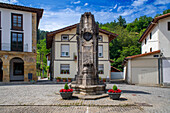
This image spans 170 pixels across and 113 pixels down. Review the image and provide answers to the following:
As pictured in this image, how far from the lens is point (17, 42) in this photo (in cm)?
2362

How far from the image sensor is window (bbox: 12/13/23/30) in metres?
23.8

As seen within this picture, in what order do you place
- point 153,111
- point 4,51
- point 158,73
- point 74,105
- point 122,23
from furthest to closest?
point 122,23
point 4,51
point 158,73
point 74,105
point 153,111

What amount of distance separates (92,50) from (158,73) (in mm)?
13011

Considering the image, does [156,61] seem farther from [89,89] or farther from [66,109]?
[66,109]

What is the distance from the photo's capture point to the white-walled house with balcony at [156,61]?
66.8 feet

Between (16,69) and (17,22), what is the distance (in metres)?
6.75

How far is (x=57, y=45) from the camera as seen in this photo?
25750 mm

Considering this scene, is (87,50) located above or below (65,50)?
below

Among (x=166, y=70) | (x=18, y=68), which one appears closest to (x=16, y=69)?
(x=18, y=68)

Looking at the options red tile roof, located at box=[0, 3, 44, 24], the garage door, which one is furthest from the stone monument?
red tile roof, located at box=[0, 3, 44, 24]

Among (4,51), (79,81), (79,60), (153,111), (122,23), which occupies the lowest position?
(153,111)

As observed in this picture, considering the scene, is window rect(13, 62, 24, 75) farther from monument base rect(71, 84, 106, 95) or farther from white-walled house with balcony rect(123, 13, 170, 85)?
monument base rect(71, 84, 106, 95)

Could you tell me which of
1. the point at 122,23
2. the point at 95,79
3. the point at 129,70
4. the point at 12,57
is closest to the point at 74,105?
the point at 95,79

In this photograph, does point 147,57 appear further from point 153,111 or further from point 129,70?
point 153,111
